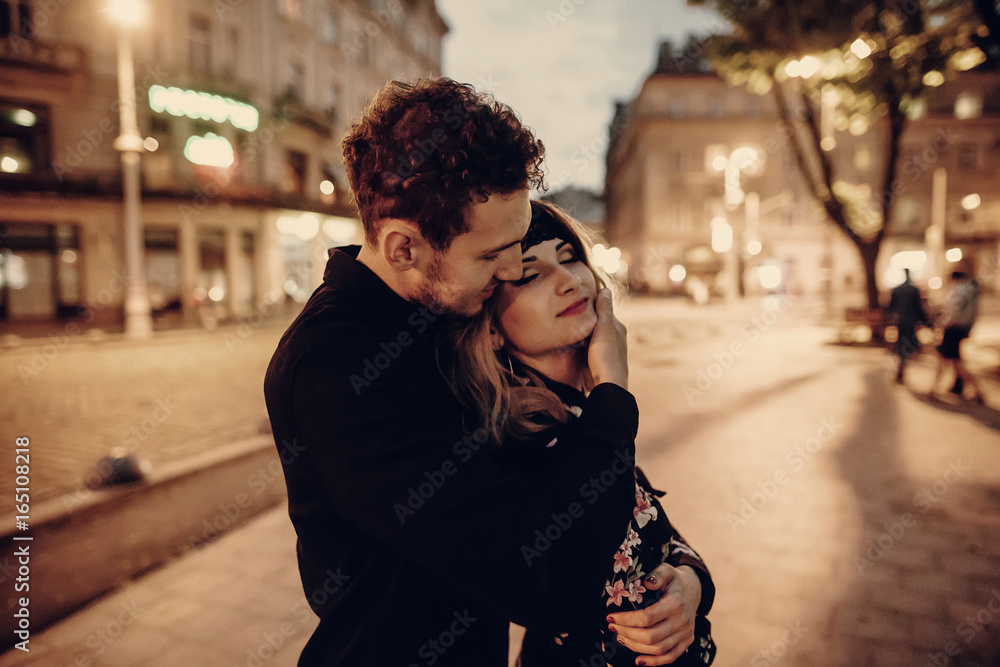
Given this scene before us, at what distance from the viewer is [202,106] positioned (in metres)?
20.8

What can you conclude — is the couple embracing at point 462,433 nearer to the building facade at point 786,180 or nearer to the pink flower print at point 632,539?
the pink flower print at point 632,539

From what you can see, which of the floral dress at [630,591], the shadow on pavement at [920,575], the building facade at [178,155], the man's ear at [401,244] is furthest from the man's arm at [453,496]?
the building facade at [178,155]

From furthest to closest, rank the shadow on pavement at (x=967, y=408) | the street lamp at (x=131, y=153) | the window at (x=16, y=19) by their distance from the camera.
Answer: the window at (x=16, y=19) → the street lamp at (x=131, y=153) → the shadow on pavement at (x=967, y=408)

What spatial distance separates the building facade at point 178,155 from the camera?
18109mm

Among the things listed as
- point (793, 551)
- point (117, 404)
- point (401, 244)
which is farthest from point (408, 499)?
point (117, 404)

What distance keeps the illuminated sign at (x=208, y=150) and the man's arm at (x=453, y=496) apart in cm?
2272

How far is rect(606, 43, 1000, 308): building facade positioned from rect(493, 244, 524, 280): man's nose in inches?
1536

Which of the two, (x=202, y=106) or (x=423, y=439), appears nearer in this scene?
(x=423, y=439)

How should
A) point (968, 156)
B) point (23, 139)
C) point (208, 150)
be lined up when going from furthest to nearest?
point (968, 156) → point (208, 150) → point (23, 139)

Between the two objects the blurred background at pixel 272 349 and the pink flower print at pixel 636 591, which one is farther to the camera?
the blurred background at pixel 272 349

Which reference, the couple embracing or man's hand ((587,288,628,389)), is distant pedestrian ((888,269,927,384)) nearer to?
the couple embracing

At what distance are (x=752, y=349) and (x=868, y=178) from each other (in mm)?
33250

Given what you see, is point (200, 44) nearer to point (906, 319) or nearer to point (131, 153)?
point (131, 153)

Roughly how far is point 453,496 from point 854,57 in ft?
44.0
